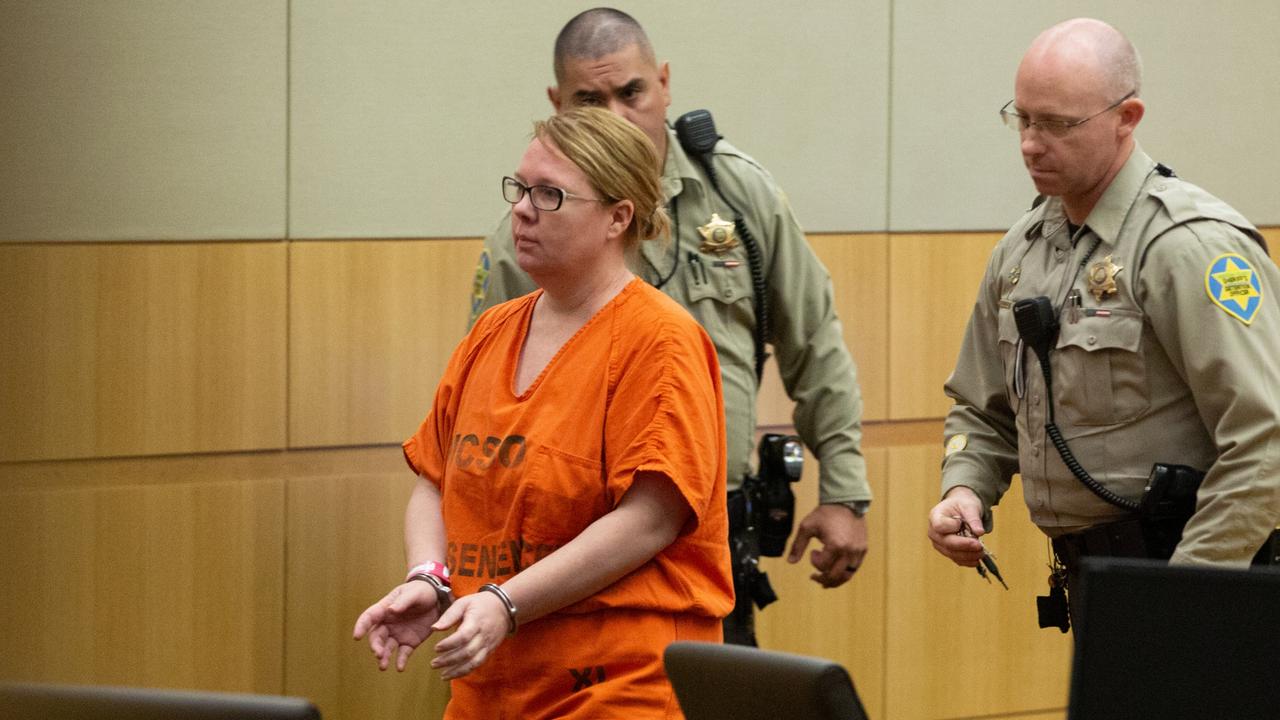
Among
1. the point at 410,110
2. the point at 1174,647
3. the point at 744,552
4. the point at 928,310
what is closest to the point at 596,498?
the point at 1174,647

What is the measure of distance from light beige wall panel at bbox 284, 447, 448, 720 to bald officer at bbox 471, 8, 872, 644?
0.71 meters

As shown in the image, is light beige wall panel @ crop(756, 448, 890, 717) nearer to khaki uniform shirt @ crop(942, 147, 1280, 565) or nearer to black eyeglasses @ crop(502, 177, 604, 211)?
khaki uniform shirt @ crop(942, 147, 1280, 565)

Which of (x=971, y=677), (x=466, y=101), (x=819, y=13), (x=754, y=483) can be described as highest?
(x=819, y=13)

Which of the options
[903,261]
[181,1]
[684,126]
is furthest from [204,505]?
[903,261]

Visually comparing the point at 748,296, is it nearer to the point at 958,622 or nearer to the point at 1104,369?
the point at 1104,369

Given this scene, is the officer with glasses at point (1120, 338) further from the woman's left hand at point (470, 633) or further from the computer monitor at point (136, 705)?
the computer monitor at point (136, 705)

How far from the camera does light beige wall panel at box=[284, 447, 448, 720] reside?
352 centimetres

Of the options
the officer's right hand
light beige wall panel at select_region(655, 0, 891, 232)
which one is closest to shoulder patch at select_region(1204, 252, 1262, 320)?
the officer's right hand

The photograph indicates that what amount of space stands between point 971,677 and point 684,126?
2.05 meters

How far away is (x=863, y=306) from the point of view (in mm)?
4203

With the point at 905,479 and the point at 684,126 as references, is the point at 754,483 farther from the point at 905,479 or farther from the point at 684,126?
the point at 905,479

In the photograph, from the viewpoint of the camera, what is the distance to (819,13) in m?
4.02

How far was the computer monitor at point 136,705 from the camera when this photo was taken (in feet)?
3.92

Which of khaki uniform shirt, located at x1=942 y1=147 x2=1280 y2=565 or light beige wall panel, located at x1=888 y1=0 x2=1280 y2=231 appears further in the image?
light beige wall panel, located at x1=888 y1=0 x2=1280 y2=231
